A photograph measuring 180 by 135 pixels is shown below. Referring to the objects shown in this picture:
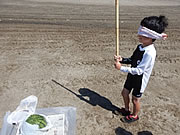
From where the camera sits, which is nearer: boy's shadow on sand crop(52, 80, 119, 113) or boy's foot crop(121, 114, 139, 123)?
boy's foot crop(121, 114, 139, 123)

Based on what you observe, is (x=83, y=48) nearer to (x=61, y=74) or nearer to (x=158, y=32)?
(x=61, y=74)

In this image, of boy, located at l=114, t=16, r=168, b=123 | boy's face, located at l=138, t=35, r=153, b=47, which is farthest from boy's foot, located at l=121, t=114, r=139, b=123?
boy's face, located at l=138, t=35, r=153, b=47

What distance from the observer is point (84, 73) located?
Answer: 405 centimetres

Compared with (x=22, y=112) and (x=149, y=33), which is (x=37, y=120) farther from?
(x=149, y=33)

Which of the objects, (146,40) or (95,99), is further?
(95,99)

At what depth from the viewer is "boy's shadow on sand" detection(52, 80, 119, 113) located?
3.14 meters

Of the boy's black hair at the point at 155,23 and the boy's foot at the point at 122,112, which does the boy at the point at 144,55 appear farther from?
the boy's foot at the point at 122,112

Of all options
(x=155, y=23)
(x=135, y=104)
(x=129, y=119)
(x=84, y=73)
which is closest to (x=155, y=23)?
(x=155, y=23)

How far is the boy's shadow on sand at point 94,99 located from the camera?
10.3ft

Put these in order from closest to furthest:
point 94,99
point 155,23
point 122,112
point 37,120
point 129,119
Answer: point 155,23 < point 37,120 < point 129,119 < point 122,112 < point 94,99

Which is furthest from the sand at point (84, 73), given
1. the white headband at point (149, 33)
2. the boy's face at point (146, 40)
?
the white headband at point (149, 33)

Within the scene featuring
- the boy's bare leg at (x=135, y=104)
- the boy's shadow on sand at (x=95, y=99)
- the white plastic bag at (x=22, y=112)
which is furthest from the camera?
the boy's shadow on sand at (x=95, y=99)

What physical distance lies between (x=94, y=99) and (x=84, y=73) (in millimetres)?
873

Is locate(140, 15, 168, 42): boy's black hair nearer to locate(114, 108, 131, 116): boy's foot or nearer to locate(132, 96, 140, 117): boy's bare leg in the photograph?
locate(132, 96, 140, 117): boy's bare leg
